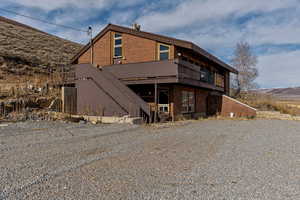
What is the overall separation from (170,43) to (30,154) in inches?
401

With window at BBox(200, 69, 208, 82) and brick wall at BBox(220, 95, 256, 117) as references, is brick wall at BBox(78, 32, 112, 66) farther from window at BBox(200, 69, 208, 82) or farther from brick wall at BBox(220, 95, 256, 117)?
brick wall at BBox(220, 95, 256, 117)

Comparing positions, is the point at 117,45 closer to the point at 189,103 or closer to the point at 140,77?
the point at 140,77

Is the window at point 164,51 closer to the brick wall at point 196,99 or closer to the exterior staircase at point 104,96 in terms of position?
the brick wall at point 196,99

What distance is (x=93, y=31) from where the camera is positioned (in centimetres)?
1672

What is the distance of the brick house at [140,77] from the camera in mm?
12180

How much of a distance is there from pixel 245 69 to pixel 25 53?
29.9 m

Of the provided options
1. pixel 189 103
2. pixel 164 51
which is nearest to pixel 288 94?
pixel 189 103

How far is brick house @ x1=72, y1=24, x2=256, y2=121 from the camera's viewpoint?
12180 mm

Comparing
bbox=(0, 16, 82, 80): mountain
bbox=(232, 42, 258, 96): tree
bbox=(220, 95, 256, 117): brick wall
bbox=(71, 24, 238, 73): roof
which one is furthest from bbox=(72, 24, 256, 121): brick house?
bbox=(232, 42, 258, 96): tree

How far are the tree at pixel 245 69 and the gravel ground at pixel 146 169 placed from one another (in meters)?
27.1

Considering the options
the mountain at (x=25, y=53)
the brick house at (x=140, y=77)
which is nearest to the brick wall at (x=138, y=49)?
the brick house at (x=140, y=77)

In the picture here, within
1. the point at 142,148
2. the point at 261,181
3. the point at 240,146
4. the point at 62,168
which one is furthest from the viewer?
the point at 240,146

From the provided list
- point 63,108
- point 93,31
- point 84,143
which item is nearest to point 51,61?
point 93,31

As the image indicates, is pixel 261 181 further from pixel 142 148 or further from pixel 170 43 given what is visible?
pixel 170 43
